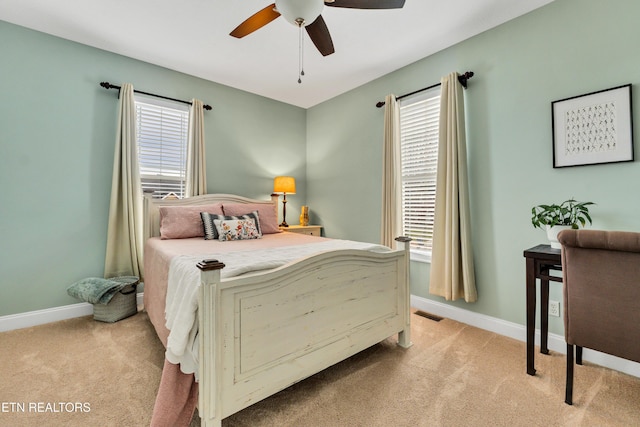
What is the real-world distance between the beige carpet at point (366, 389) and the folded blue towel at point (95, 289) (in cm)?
36

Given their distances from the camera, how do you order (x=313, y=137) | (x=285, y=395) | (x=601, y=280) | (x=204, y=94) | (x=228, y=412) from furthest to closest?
(x=313, y=137) → (x=204, y=94) → (x=285, y=395) → (x=601, y=280) → (x=228, y=412)

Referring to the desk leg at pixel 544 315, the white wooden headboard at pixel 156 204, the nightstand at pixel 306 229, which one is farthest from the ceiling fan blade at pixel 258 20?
the desk leg at pixel 544 315

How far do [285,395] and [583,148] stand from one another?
256cm

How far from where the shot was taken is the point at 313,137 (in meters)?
4.46

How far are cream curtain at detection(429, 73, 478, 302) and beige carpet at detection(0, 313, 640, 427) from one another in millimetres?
526

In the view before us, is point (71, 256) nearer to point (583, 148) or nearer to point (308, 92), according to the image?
point (308, 92)

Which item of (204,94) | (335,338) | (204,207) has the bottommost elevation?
(335,338)

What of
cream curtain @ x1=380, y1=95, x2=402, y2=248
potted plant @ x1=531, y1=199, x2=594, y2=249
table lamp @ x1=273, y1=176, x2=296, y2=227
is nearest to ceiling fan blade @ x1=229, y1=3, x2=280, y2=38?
cream curtain @ x1=380, y1=95, x2=402, y2=248

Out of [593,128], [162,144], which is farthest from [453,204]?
[162,144]

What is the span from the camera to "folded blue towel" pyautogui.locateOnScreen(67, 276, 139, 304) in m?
2.55

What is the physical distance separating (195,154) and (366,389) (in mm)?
2997

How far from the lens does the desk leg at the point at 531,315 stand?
6.04 ft

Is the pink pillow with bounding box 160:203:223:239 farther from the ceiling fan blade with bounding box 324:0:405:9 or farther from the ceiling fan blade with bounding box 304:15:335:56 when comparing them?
the ceiling fan blade with bounding box 324:0:405:9

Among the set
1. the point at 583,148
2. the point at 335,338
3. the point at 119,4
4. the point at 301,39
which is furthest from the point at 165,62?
the point at 583,148
